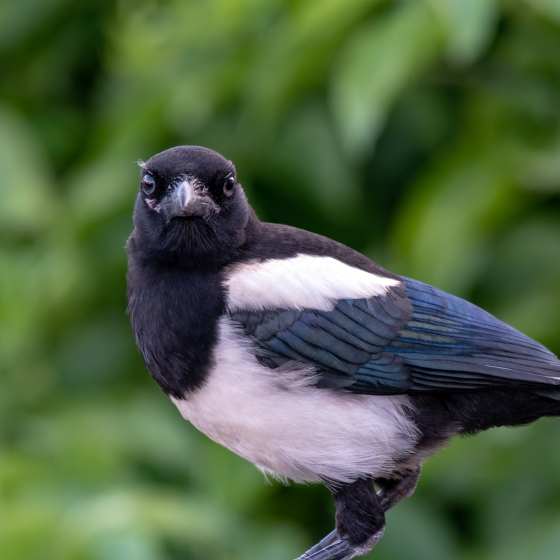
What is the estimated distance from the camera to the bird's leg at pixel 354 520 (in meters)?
2.11

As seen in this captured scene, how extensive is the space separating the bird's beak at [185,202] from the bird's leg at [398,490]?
0.71 m

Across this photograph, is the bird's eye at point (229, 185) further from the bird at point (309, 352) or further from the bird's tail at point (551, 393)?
the bird's tail at point (551, 393)

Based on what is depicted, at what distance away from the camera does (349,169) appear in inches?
133

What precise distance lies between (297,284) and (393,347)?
23 centimetres

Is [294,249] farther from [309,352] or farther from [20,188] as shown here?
[20,188]

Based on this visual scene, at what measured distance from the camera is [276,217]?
135 inches

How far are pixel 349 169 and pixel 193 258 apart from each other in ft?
4.41

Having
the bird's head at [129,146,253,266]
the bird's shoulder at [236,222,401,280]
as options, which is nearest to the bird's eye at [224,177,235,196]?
the bird's head at [129,146,253,266]

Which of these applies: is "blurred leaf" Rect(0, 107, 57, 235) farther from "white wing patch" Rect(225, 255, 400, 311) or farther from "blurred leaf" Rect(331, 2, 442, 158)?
"white wing patch" Rect(225, 255, 400, 311)

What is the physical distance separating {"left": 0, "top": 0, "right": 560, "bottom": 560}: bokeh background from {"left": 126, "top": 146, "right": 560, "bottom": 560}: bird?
540mm

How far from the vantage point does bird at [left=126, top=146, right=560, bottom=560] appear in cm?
203

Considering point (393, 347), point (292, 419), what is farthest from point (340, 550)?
point (393, 347)

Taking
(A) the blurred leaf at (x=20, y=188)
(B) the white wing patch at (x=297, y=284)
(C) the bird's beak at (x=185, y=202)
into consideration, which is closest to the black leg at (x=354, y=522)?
(B) the white wing patch at (x=297, y=284)

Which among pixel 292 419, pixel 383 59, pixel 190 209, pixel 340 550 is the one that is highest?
pixel 383 59
